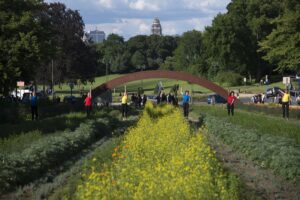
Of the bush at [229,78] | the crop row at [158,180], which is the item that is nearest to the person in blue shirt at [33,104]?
the crop row at [158,180]

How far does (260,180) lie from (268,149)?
289cm

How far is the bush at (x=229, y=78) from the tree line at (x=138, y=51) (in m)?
0.31

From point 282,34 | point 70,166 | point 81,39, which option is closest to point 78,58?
point 81,39

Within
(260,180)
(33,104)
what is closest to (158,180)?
(260,180)

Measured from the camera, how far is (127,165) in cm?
1187

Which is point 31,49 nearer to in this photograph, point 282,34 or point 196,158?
point 282,34

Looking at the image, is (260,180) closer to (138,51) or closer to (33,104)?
(33,104)

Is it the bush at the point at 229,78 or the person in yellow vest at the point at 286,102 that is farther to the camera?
the bush at the point at 229,78

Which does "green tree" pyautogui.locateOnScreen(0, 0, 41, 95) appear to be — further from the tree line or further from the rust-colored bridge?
the rust-colored bridge

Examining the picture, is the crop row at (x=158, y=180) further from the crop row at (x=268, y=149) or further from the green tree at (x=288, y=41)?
the green tree at (x=288, y=41)

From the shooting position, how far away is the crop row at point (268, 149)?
15078mm

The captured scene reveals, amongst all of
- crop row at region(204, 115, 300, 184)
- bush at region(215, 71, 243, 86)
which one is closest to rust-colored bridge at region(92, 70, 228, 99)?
crop row at region(204, 115, 300, 184)

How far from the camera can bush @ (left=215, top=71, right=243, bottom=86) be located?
10456cm

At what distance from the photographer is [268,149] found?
1722cm
